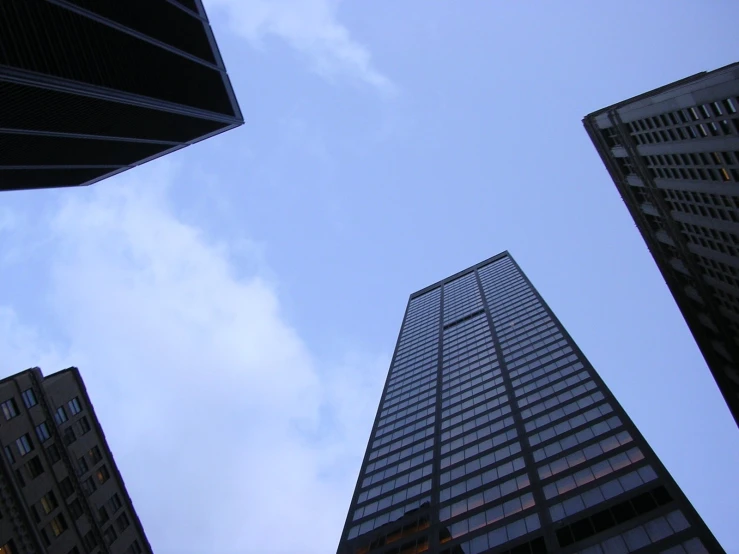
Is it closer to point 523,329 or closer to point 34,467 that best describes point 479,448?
point 523,329

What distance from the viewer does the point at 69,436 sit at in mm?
45312

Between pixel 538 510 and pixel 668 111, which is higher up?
pixel 668 111

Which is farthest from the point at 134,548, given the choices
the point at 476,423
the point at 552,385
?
the point at 552,385

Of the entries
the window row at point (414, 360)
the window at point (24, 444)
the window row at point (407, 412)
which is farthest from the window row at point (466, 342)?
the window at point (24, 444)

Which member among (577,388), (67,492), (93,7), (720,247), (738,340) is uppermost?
(93,7)

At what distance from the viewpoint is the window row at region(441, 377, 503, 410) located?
76.1 meters

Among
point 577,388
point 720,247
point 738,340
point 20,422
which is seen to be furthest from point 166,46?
point 738,340

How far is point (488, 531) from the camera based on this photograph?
45.6 meters

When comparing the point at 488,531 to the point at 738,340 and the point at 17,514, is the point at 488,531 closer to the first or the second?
the point at 17,514

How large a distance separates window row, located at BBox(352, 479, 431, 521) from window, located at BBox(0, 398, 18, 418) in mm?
31893

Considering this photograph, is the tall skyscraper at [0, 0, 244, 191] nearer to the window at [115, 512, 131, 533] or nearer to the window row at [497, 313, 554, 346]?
the window at [115, 512, 131, 533]

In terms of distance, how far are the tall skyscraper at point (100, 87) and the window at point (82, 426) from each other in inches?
992

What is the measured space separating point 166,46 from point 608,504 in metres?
63.2

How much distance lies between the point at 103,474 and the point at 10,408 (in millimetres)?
10752
